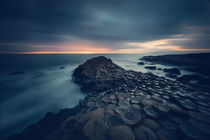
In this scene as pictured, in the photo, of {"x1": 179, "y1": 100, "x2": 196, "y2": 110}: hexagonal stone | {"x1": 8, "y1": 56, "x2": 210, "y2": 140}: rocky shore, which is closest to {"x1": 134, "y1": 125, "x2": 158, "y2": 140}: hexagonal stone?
{"x1": 8, "y1": 56, "x2": 210, "y2": 140}: rocky shore

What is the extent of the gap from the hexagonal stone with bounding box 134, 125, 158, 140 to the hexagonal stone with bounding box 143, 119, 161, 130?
0.64 feet

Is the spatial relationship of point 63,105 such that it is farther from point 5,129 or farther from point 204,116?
point 204,116

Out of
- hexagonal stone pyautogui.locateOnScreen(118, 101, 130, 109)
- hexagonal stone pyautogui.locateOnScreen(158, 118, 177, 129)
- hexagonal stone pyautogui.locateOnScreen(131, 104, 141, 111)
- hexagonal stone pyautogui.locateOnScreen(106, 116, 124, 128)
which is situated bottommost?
hexagonal stone pyautogui.locateOnScreen(106, 116, 124, 128)

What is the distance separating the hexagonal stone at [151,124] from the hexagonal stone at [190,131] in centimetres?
89

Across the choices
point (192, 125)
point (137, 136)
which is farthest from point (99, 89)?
point (192, 125)

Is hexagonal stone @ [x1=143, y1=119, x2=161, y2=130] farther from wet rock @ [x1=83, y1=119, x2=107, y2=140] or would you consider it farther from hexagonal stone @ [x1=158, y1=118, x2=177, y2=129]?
wet rock @ [x1=83, y1=119, x2=107, y2=140]

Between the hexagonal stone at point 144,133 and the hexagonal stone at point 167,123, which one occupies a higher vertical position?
the hexagonal stone at point 167,123

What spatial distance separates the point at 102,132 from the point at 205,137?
3.93m

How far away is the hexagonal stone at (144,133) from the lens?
9.45 ft

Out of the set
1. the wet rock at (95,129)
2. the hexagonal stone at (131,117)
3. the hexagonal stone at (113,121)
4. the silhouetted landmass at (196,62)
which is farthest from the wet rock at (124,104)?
the silhouetted landmass at (196,62)

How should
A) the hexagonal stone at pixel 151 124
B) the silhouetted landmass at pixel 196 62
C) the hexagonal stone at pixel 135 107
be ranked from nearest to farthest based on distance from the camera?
the hexagonal stone at pixel 151 124 < the hexagonal stone at pixel 135 107 < the silhouetted landmass at pixel 196 62

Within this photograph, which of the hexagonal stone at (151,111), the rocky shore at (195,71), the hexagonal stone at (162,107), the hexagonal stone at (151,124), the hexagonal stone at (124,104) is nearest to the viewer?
the hexagonal stone at (151,124)

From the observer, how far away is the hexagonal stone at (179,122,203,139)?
114 inches

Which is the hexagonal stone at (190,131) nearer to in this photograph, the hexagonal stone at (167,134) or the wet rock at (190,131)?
the wet rock at (190,131)
